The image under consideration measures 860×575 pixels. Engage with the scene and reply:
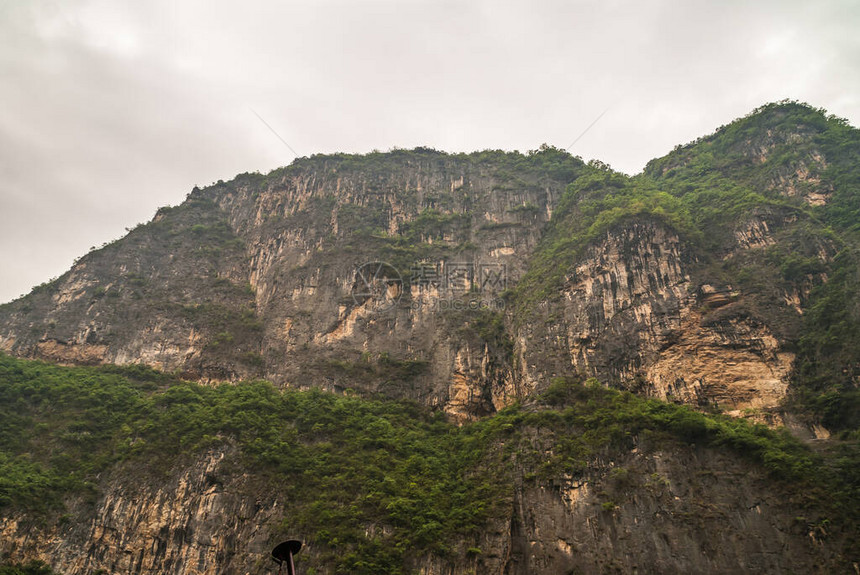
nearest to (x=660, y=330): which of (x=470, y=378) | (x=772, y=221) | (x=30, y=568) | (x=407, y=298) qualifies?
(x=772, y=221)

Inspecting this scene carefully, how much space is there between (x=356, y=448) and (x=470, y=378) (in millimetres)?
10446

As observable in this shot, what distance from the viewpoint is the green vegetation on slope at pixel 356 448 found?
24.0 metres

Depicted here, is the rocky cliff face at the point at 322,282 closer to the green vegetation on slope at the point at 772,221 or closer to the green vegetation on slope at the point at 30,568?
the green vegetation on slope at the point at 772,221

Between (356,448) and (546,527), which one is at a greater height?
(356,448)

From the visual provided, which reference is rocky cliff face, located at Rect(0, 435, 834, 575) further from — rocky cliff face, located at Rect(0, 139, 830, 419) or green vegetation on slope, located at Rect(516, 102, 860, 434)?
green vegetation on slope, located at Rect(516, 102, 860, 434)

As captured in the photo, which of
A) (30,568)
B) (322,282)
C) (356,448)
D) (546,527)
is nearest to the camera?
(30,568)

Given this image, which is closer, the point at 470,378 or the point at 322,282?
the point at 470,378

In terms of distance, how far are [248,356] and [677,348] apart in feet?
102

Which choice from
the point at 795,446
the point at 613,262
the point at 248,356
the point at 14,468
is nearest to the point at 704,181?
the point at 613,262

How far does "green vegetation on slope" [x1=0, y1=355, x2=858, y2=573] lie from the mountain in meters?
0.15

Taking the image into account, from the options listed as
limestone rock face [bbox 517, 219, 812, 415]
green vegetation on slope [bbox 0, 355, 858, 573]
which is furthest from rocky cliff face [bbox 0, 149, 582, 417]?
limestone rock face [bbox 517, 219, 812, 415]

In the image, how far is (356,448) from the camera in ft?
99.7

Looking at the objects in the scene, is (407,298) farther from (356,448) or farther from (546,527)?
(546,527)

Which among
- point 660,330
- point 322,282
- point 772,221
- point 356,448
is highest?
point 322,282
